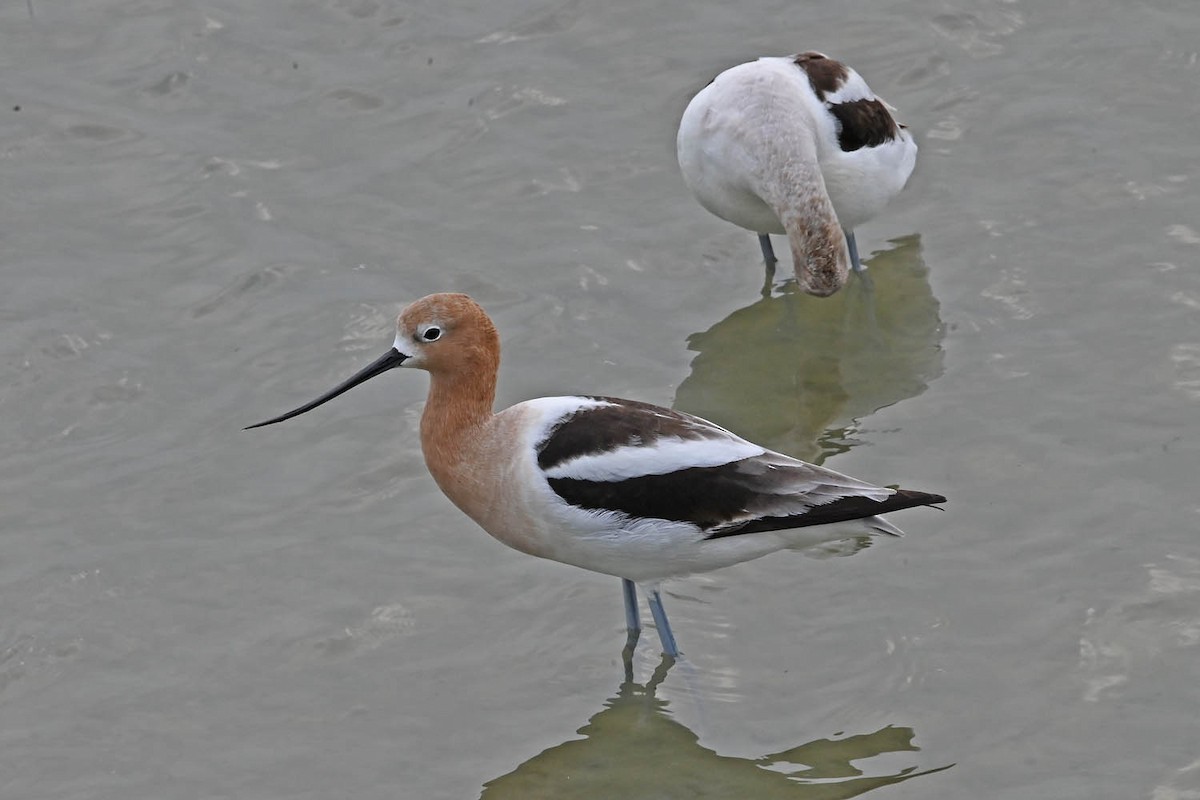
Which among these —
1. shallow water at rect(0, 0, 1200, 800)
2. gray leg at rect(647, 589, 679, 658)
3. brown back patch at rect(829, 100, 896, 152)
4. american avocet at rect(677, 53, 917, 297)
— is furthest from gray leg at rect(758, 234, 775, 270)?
gray leg at rect(647, 589, 679, 658)

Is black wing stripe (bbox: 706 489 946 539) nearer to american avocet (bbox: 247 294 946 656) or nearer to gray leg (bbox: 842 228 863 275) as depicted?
american avocet (bbox: 247 294 946 656)

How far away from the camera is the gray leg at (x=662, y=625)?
25.4ft

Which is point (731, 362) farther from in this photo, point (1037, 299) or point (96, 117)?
point (96, 117)

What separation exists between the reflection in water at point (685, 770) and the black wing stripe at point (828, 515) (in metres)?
0.86

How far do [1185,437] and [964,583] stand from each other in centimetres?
163

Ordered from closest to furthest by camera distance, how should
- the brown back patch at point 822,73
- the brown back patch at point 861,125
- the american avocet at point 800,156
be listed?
the american avocet at point 800,156
the brown back patch at point 861,125
the brown back patch at point 822,73

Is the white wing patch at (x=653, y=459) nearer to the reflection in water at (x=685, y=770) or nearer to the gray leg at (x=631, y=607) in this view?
the gray leg at (x=631, y=607)

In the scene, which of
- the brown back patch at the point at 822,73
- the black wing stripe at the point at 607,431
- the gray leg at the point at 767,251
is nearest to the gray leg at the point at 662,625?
the black wing stripe at the point at 607,431

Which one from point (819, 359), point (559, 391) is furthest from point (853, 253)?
point (559, 391)

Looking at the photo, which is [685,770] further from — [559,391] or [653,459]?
[559,391]

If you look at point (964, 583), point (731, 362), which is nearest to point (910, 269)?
point (731, 362)

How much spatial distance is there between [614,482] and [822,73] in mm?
4150

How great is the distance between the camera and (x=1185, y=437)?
354 inches

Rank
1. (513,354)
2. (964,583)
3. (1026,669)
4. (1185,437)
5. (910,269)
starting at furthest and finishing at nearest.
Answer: (910,269) → (513,354) → (1185,437) → (964,583) → (1026,669)
